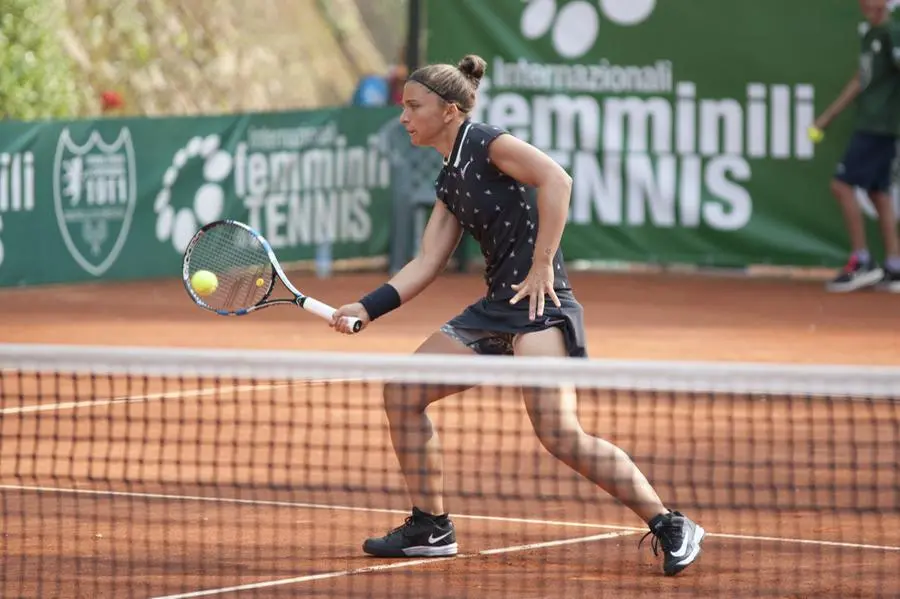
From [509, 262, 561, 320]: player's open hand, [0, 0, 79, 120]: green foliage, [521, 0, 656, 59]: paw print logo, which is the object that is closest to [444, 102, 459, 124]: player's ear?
[509, 262, 561, 320]: player's open hand

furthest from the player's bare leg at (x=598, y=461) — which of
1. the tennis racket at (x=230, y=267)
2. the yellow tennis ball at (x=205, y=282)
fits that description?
the yellow tennis ball at (x=205, y=282)

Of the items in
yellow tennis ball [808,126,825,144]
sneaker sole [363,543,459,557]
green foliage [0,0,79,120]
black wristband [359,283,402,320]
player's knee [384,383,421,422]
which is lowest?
sneaker sole [363,543,459,557]

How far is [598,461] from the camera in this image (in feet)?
18.0

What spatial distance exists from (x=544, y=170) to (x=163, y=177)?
8.63 m

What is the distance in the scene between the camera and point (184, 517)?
6.45m

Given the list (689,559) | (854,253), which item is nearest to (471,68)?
(689,559)

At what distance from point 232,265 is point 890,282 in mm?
8528

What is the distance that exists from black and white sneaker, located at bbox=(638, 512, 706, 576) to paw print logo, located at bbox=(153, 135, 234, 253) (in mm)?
8829

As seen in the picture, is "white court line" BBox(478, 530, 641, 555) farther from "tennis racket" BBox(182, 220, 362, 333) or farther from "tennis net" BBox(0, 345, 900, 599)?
"tennis racket" BBox(182, 220, 362, 333)

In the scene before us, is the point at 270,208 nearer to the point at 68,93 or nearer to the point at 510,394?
the point at 68,93

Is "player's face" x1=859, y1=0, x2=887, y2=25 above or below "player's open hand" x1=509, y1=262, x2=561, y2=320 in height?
above

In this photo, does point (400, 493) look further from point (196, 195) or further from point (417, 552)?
point (196, 195)

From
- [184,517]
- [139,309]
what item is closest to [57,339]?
[139,309]

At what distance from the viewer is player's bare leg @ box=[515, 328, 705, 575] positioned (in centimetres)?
548
